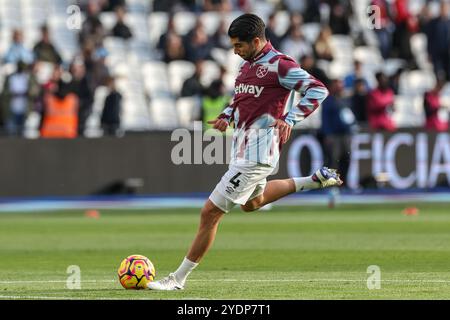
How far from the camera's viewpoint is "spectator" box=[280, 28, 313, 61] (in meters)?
29.9

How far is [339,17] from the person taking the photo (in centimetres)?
3238

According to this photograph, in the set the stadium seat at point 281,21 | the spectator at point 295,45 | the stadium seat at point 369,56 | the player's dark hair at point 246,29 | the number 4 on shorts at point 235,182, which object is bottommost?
the number 4 on shorts at point 235,182

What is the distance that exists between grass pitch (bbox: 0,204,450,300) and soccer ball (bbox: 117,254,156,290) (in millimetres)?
135

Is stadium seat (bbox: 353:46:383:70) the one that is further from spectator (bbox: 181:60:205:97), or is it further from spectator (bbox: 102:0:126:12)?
spectator (bbox: 102:0:126:12)

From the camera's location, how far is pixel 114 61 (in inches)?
1223

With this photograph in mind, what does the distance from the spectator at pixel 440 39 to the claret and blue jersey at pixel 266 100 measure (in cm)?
2012

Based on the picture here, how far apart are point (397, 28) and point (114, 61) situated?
703cm

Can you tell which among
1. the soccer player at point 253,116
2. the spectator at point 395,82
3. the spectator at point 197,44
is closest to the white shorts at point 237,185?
the soccer player at point 253,116

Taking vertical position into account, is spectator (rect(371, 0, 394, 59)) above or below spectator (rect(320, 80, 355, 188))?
above

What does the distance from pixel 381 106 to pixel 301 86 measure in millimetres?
16686

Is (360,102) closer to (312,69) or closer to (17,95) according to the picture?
(312,69)

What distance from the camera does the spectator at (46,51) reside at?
29047 millimetres

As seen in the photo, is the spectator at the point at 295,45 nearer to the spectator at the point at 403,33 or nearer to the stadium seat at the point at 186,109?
the stadium seat at the point at 186,109

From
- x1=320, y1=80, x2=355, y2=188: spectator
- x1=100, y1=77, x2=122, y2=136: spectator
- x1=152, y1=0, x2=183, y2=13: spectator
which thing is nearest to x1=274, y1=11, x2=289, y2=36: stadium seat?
x1=152, y1=0, x2=183, y2=13: spectator
